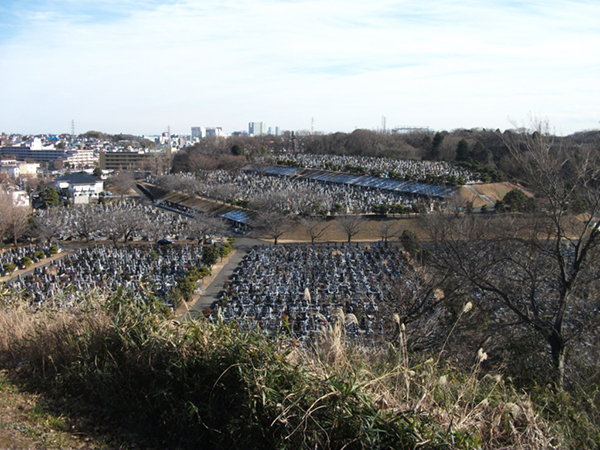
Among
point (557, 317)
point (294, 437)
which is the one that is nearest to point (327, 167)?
point (557, 317)

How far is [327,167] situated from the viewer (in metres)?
35.3

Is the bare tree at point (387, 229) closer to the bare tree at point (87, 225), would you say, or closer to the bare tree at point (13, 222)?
the bare tree at point (87, 225)

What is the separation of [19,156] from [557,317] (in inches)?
3438

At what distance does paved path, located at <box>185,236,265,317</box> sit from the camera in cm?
1209

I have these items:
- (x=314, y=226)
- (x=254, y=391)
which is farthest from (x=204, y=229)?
(x=254, y=391)

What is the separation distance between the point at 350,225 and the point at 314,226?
221 centimetres

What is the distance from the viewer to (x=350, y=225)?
781 inches

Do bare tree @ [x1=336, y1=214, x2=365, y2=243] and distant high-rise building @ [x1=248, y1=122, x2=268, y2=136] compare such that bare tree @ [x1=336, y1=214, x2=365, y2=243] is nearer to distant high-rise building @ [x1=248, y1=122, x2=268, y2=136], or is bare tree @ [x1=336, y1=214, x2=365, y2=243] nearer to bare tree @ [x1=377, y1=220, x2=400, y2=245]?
bare tree @ [x1=377, y1=220, x2=400, y2=245]

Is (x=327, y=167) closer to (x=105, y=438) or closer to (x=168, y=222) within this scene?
(x=168, y=222)

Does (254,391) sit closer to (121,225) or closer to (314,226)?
(314,226)

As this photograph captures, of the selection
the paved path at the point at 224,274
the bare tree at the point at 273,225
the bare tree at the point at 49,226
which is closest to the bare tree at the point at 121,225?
the bare tree at the point at 49,226

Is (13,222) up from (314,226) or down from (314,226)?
up

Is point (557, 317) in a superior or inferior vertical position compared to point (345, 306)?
superior

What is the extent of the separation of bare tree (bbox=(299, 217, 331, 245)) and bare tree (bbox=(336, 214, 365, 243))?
0.99m
